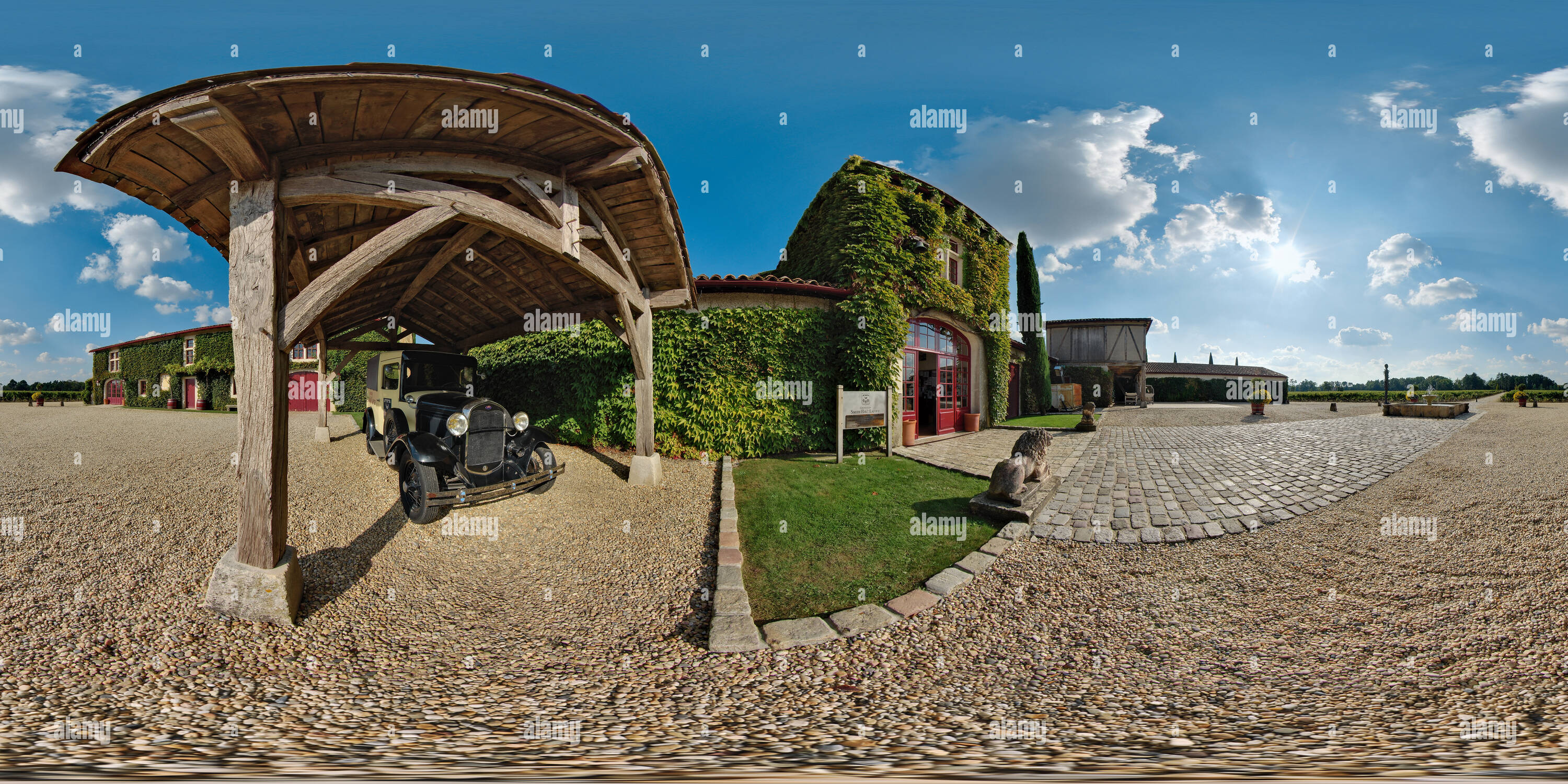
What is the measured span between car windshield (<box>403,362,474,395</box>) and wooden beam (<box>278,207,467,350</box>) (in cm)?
324

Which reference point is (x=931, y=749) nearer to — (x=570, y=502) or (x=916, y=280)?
(x=570, y=502)

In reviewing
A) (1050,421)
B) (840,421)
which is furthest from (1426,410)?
(840,421)

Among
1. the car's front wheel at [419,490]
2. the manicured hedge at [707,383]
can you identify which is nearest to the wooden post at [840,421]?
the manicured hedge at [707,383]

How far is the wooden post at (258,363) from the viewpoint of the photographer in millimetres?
3096

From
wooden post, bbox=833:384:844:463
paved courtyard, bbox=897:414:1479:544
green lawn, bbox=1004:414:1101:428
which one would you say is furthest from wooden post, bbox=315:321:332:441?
green lawn, bbox=1004:414:1101:428

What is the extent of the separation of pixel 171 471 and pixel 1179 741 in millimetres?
9544

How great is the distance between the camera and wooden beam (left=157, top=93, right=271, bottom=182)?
109 inches

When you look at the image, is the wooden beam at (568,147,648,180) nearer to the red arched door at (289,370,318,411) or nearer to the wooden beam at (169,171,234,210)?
the wooden beam at (169,171,234,210)

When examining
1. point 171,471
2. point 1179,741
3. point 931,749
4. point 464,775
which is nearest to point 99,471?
point 171,471

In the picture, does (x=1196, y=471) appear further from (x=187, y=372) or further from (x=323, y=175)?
(x=187, y=372)

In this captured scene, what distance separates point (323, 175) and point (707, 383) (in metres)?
5.48

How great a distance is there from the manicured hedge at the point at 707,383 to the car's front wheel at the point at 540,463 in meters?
2.31

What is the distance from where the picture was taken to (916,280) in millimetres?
10383

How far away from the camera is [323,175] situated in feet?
11.1
